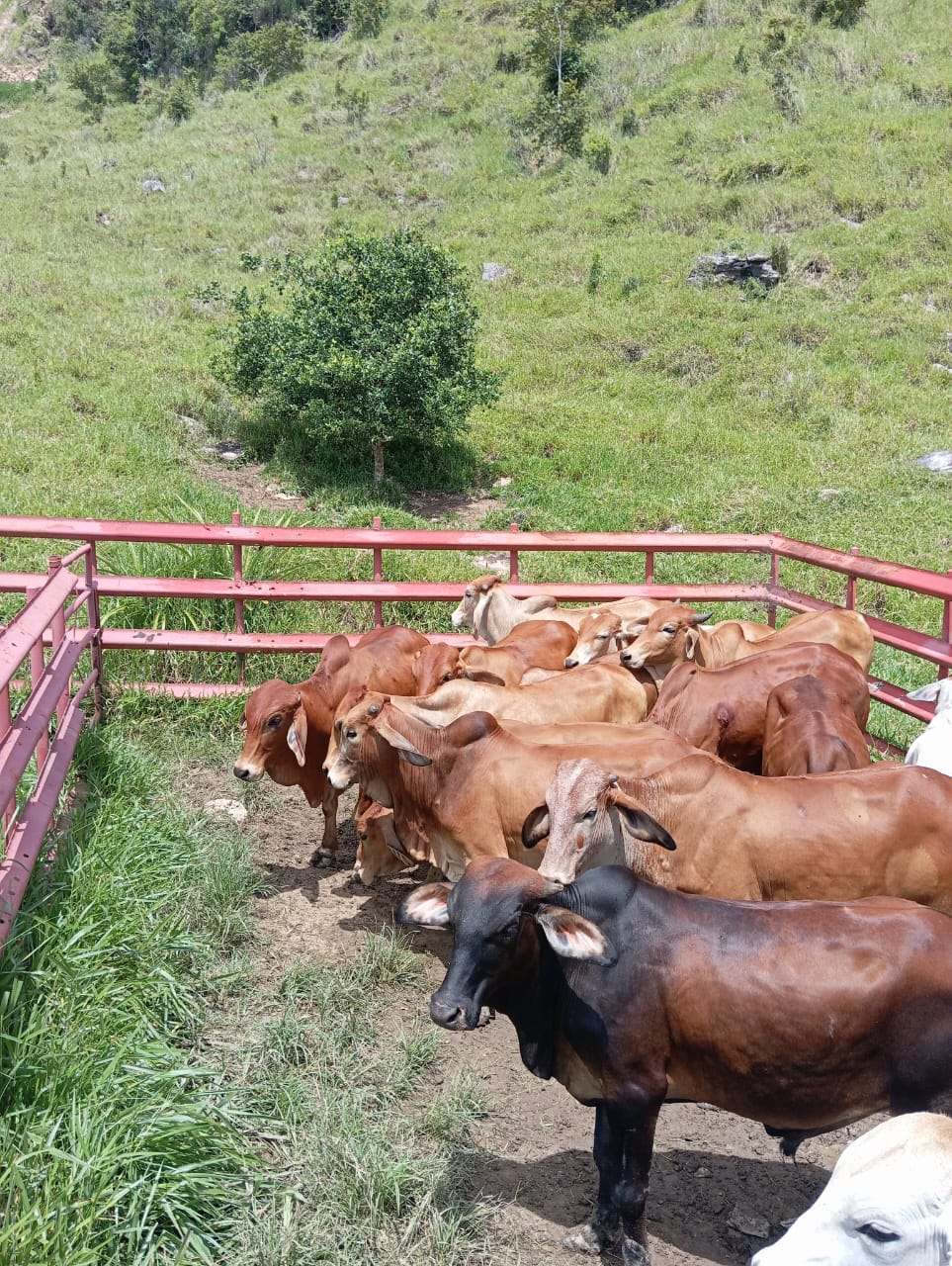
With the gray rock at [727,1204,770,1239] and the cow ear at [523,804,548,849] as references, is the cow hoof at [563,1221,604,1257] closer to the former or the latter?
the gray rock at [727,1204,770,1239]

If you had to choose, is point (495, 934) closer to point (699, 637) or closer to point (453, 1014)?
point (453, 1014)

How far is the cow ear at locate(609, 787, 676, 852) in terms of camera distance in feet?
14.1

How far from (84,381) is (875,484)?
11.3m

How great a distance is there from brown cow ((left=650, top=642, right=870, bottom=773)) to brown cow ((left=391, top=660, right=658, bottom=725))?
0.68ft

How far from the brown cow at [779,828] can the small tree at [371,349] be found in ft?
38.8

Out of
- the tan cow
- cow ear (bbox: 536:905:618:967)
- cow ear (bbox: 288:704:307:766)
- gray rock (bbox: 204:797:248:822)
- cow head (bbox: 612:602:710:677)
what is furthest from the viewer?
the tan cow

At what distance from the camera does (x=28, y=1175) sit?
3.24 m

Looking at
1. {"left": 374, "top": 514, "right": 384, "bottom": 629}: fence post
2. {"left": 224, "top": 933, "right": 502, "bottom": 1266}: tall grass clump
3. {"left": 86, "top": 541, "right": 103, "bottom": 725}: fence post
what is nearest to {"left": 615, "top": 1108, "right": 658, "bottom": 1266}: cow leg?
{"left": 224, "top": 933, "right": 502, "bottom": 1266}: tall grass clump

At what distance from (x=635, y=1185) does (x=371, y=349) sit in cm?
1372

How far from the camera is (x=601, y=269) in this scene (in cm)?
2389

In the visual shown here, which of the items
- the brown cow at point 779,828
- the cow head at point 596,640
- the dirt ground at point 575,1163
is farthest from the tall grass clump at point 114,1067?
the cow head at point 596,640

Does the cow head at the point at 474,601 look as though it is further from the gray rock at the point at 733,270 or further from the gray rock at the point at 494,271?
the gray rock at the point at 494,271

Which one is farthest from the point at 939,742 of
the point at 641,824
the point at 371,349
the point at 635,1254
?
the point at 371,349

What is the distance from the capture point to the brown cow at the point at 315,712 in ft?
20.7
